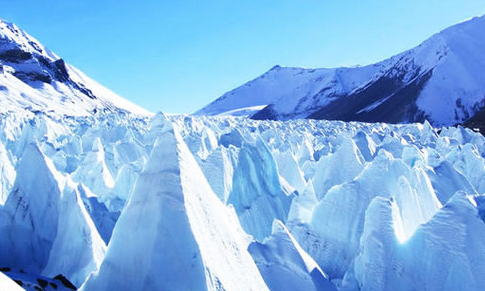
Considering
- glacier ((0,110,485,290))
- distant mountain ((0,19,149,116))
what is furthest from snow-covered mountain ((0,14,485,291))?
distant mountain ((0,19,149,116))

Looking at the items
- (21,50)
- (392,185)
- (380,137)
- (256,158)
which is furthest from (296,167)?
(21,50)

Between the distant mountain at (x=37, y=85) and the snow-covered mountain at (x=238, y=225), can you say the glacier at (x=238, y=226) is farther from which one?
the distant mountain at (x=37, y=85)

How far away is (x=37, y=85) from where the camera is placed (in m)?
79.6

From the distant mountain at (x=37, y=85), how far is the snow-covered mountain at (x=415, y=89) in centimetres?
4399

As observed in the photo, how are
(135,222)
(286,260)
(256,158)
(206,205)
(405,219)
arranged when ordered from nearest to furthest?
(135,222)
(206,205)
(286,260)
(405,219)
(256,158)

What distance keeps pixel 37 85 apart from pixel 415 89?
69.2 meters

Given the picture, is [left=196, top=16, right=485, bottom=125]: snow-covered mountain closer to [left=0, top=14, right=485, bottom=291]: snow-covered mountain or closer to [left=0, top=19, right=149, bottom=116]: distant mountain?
[left=0, top=19, right=149, bottom=116]: distant mountain

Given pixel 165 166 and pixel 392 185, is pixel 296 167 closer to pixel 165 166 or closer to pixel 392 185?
pixel 392 185

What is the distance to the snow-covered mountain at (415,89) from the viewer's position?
5897 cm

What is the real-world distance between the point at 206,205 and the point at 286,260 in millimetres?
1435

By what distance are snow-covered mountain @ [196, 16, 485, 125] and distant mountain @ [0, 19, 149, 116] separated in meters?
44.0

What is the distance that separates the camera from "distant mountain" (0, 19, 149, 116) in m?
66.6

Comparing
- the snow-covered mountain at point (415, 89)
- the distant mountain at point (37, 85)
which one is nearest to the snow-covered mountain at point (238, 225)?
the snow-covered mountain at point (415, 89)

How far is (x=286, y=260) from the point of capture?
13.3 ft
